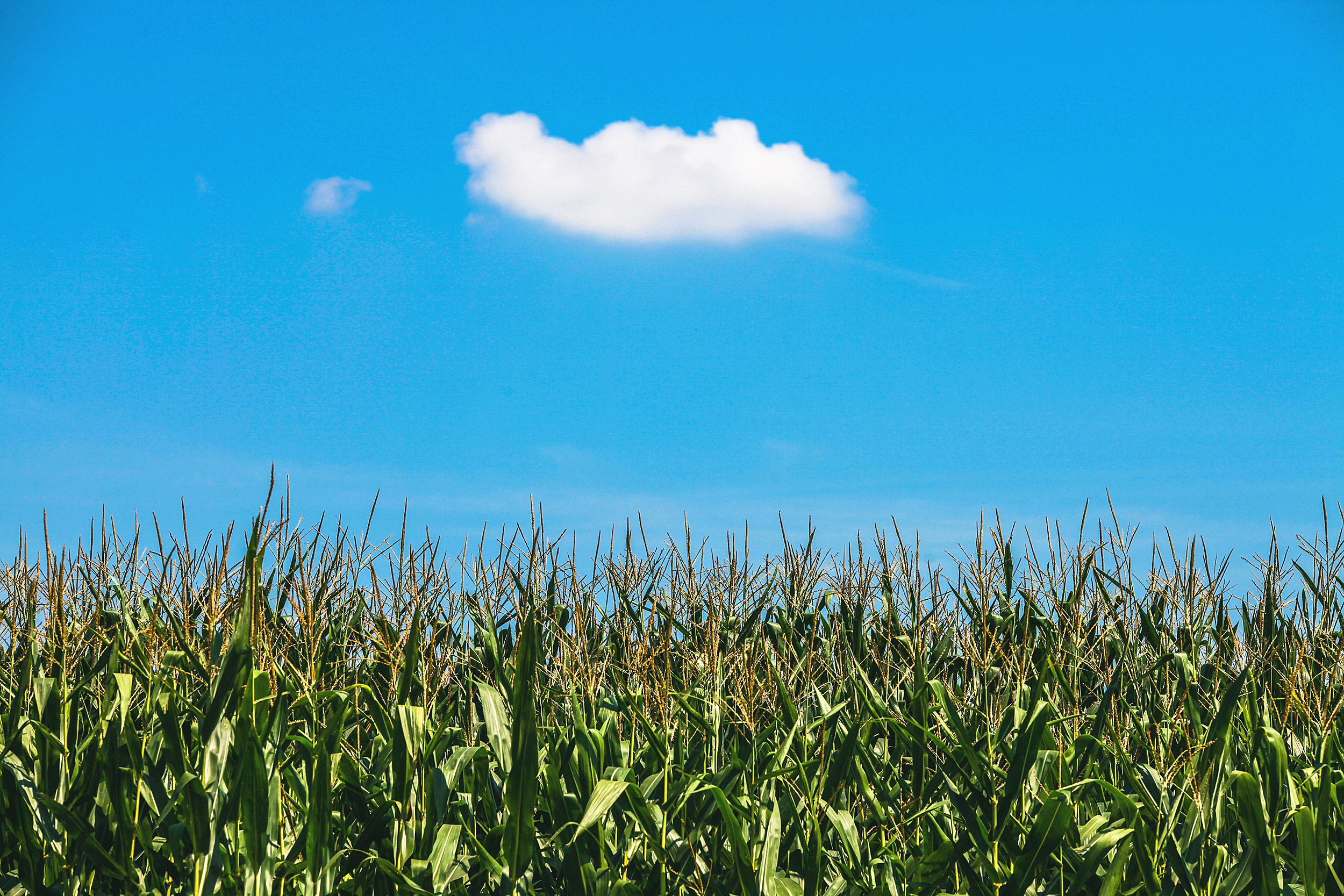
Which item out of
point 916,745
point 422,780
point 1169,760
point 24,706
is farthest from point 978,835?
point 24,706

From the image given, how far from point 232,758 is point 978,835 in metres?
2.75

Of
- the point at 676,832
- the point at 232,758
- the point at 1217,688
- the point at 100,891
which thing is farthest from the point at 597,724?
the point at 1217,688

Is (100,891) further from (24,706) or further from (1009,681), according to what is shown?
(1009,681)

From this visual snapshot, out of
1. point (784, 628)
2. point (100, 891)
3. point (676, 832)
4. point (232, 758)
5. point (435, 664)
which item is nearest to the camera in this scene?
point (232, 758)

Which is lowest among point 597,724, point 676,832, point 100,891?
point 100,891

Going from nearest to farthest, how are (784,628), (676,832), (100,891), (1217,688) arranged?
(100,891)
(676,832)
(1217,688)
(784,628)

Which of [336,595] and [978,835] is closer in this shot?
[978,835]

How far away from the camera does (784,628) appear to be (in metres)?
7.00

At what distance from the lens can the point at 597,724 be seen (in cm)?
460

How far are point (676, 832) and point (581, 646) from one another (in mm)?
1020

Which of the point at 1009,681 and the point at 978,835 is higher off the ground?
the point at 1009,681

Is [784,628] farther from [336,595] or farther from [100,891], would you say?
[100,891]

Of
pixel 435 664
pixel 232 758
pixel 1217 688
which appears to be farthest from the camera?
pixel 1217 688

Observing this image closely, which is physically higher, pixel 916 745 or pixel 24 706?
pixel 916 745
